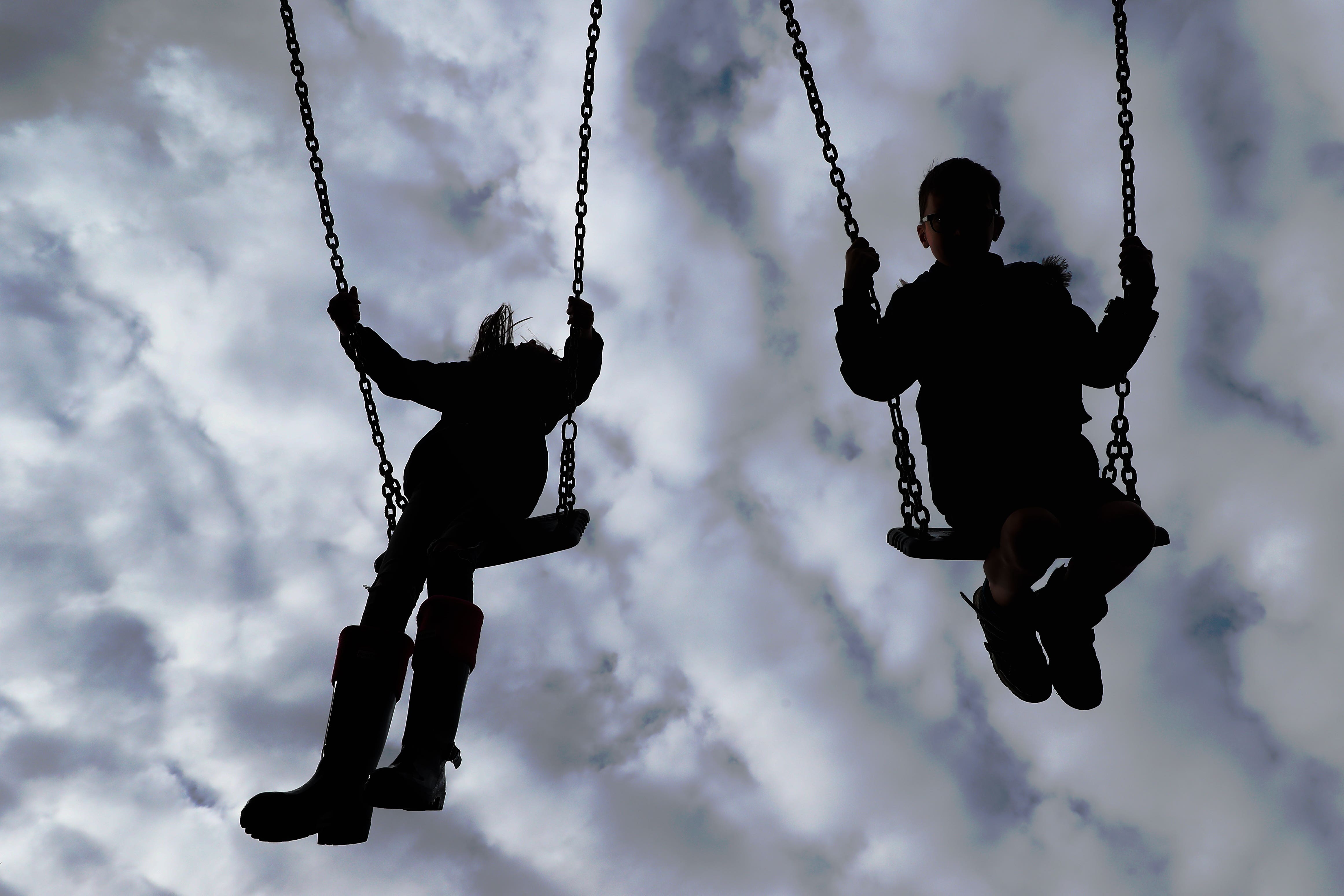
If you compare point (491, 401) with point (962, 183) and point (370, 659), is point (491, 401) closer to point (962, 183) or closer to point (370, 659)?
point (370, 659)

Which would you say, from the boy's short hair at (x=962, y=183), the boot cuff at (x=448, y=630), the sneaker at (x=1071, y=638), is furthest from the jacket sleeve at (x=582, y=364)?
the sneaker at (x=1071, y=638)

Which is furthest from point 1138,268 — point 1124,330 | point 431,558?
point 431,558

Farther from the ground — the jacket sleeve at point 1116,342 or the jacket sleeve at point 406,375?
the jacket sleeve at point 406,375

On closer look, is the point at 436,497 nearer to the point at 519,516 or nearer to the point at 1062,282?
the point at 519,516

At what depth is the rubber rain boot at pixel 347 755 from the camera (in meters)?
2.78

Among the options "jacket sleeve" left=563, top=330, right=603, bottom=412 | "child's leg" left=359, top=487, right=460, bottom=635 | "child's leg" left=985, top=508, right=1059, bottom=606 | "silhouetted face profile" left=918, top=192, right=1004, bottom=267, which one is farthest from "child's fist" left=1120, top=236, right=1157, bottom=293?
"child's leg" left=359, top=487, right=460, bottom=635

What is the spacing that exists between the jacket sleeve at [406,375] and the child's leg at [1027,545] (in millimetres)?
2335

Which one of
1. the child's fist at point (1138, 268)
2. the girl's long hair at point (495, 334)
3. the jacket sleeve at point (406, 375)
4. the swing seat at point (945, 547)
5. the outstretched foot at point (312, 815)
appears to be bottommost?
the outstretched foot at point (312, 815)

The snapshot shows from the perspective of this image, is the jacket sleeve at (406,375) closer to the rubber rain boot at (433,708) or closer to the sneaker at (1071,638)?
the rubber rain boot at (433,708)

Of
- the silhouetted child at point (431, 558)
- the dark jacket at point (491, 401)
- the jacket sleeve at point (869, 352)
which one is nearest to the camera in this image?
the silhouetted child at point (431, 558)

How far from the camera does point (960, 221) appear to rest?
10.9ft

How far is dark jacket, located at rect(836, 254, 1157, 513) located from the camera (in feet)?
9.82

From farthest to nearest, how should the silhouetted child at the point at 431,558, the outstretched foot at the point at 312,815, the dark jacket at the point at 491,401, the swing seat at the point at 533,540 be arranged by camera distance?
1. the dark jacket at the point at 491,401
2. the swing seat at the point at 533,540
3. the silhouetted child at the point at 431,558
4. the outstretched foot at the point at 312,815

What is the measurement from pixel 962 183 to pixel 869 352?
0.75 metres
